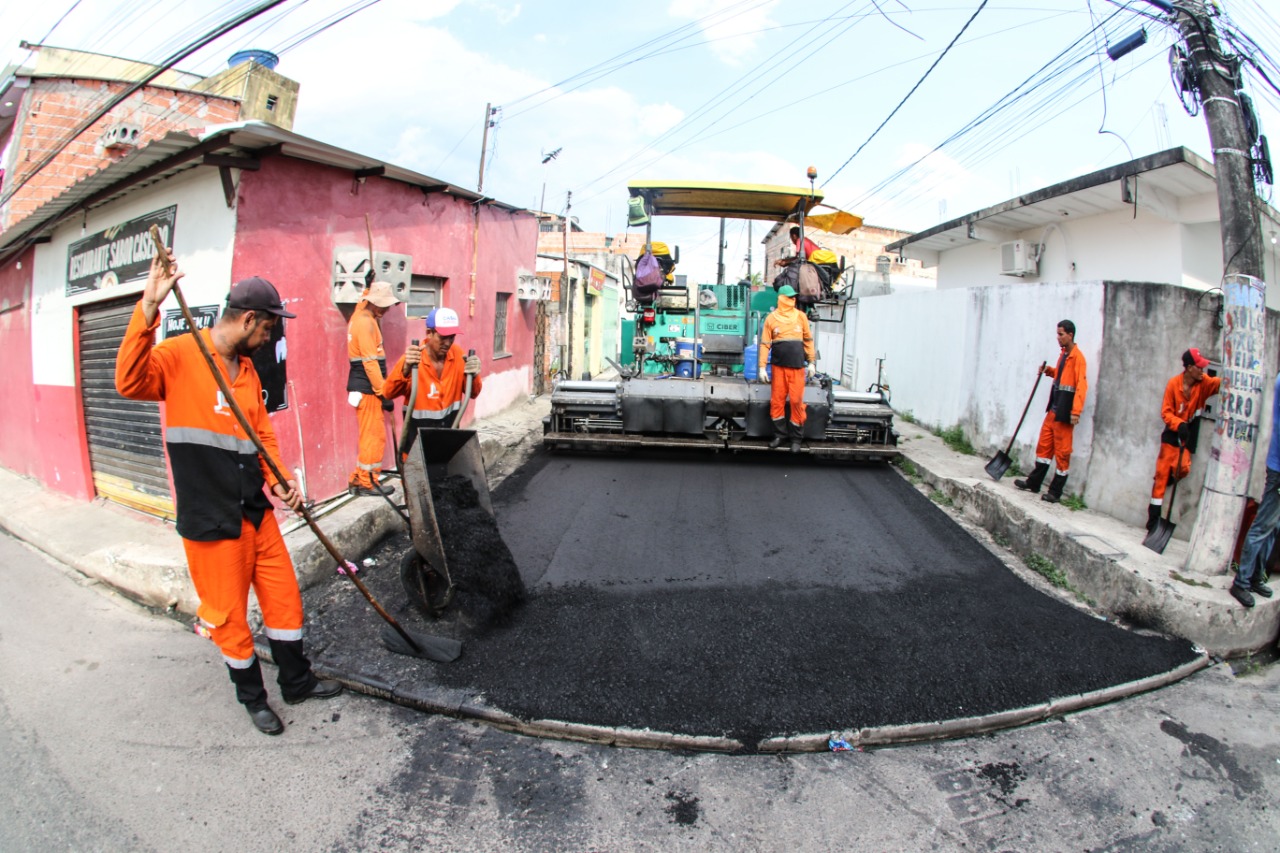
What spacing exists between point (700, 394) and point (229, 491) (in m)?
4.76

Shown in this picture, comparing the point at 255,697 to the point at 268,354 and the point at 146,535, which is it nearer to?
the point at 268,354

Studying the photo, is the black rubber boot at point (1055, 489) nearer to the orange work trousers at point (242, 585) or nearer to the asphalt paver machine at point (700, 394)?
the asphalt paver machine at point (700, 394)

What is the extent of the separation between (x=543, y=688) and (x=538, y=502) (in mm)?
2898

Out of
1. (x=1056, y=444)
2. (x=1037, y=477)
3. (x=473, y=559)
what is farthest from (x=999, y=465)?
(x=473, y=559)

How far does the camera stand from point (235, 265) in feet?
14.8

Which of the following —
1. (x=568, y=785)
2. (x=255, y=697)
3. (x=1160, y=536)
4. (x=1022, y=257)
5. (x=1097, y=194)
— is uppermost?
(x=1097, y=194)

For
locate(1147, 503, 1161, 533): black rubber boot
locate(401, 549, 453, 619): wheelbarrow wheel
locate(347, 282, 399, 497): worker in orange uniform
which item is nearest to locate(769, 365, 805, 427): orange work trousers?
locate(1147, 503, 1161, 533): black rubber boot

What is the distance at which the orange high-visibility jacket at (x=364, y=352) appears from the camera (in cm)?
528

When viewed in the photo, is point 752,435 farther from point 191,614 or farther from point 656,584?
point 191,614

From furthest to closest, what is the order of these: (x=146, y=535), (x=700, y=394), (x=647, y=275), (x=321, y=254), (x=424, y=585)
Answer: (x=647, y=275), (x=700, y=394), (x=321, y=254), (x=146, y=535), (x=424, y=585)

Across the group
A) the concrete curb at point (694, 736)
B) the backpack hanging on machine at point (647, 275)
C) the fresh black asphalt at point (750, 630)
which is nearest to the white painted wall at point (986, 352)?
the fresh black asphalt at point (750, 630)

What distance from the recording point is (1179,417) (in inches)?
179

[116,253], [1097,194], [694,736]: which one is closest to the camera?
[694,736]

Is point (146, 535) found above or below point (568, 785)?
above
